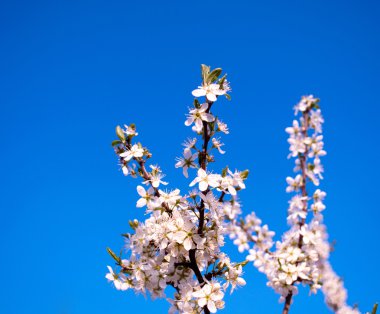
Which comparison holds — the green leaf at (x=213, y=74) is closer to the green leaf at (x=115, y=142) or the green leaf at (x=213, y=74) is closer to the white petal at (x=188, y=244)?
the green leaf at (x=115, y=142)

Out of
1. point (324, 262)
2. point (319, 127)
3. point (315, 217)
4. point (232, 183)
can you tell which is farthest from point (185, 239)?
point (324, 262)

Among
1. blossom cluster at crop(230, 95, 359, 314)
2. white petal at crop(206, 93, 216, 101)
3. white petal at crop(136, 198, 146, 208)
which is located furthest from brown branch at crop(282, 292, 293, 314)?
white petal at crop(206, 93, 216, 101)

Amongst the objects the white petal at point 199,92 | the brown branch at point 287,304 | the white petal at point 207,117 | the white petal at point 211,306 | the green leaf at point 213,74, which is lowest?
the white petal at point 211,306

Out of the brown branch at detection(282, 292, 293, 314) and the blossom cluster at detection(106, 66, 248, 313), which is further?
the brown branch at detection(282, 292, 293, 314)

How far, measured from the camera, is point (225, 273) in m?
3.26

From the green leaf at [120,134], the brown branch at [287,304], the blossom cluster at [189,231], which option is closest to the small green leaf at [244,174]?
the blossom cluster at [189,231]

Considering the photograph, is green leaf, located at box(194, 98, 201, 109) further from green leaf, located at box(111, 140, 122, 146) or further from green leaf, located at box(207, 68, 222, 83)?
green leaf, located at box(111, 140, 122, 146)

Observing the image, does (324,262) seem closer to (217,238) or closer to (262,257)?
(262,257)

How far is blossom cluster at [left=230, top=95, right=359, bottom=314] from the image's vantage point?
5.26 m

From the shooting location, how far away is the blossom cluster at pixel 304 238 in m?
5.26

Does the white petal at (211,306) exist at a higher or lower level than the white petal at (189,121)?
lower

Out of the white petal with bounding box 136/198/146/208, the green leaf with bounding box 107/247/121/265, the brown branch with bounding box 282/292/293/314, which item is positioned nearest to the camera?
the white petal with bounding box 136/198/146/208

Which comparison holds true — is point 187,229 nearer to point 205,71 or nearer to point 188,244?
point 188,244

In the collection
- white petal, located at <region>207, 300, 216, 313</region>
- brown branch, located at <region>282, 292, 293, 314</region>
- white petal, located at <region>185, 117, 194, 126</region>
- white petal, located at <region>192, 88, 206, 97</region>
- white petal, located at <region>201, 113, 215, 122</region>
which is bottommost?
white petal, located at <region>207, 300, 216, 313</region>
